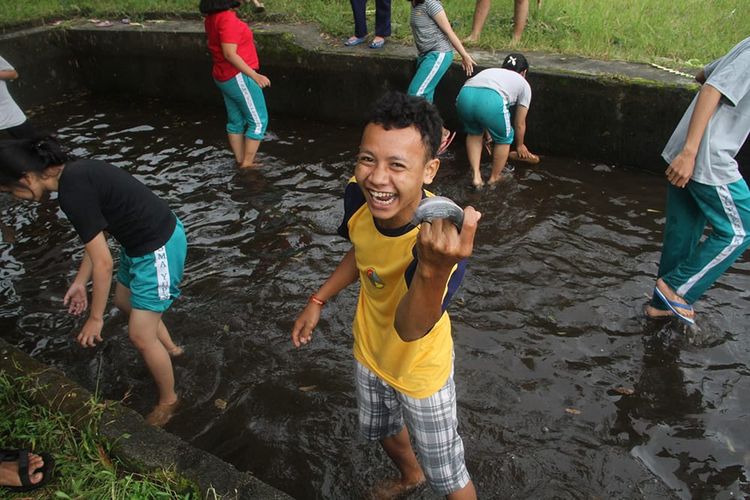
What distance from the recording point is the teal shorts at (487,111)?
5.18 metres

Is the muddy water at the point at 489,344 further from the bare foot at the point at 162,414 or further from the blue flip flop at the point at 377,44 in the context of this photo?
the blue flip flop at the point at 377,44

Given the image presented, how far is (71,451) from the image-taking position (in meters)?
2.49

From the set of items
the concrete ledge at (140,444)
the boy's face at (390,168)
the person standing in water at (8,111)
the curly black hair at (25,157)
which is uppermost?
the boy's face at (390,168)

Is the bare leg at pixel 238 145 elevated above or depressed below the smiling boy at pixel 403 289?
below

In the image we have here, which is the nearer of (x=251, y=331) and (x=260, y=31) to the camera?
(x=251, y=331)

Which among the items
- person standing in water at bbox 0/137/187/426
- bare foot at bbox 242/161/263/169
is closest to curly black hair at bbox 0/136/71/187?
person standing in water at bbox 0/137/187/426

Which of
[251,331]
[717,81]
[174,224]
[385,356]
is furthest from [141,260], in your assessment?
[717,81]

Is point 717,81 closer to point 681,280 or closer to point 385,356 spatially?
point 681,280

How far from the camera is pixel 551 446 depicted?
9.84 feet

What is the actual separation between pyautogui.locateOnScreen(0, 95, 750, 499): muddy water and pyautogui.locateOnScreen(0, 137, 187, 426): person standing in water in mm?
592

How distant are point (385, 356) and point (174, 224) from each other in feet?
5.17

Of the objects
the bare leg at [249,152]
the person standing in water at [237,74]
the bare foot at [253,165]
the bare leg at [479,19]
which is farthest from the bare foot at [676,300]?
the bare leg at [479,19]

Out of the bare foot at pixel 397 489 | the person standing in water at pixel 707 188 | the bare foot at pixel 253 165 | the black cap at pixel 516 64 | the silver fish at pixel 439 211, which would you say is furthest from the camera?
the bare foot at pixel 253 165

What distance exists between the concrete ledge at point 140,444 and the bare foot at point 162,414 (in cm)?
56
